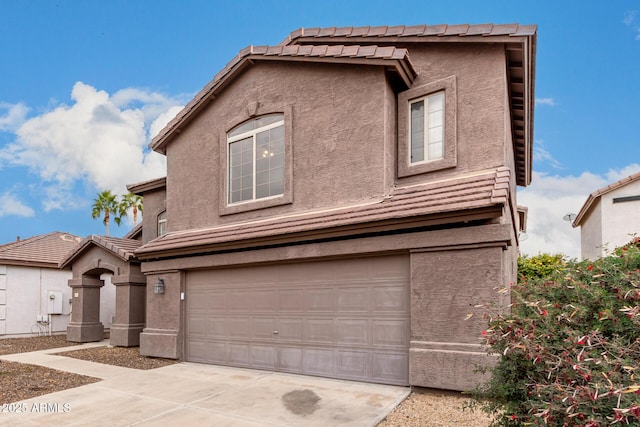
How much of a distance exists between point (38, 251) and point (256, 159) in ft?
49.6

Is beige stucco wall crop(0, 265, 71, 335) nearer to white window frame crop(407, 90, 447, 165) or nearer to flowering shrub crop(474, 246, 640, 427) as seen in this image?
white window frame crop(407, 90, 447, 165)

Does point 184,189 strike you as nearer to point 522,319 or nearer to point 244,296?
point 244,296

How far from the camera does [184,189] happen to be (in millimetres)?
12906

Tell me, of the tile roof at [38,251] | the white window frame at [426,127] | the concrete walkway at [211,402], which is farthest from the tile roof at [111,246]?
the white window frame at [426,127]

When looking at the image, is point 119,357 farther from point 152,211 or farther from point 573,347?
point 573,347

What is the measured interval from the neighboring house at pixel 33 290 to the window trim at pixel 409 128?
17.8 metres

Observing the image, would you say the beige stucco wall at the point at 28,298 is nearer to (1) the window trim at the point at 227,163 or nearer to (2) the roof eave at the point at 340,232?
(2) the roof eave at the point at 340,232

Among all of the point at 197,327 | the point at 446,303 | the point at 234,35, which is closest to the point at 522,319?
the point at 446,303

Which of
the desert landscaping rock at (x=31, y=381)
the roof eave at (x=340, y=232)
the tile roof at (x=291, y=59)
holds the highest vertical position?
the tile roof at (x=291, y=59)

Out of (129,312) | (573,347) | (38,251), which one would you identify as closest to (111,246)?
(129,312)

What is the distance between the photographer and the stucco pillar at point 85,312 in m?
16.5

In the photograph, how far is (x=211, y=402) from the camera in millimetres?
7641

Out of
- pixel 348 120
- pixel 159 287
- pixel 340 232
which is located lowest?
pixel 159 287

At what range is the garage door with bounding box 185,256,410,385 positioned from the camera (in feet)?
28.0
